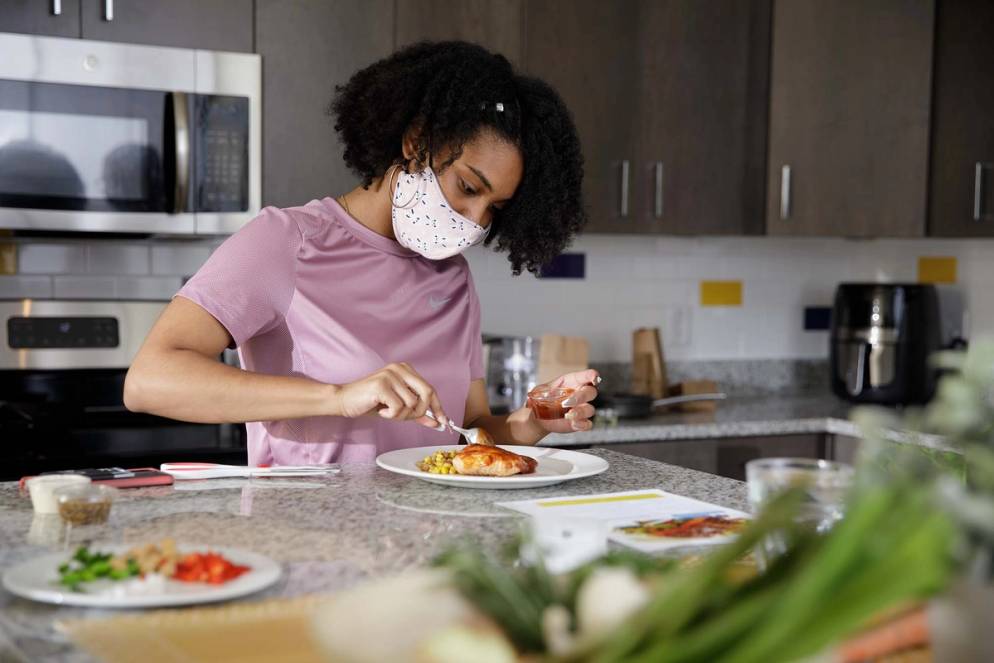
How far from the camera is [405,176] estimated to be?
1.98 m

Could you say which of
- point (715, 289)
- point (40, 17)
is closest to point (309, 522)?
point (40, 17)

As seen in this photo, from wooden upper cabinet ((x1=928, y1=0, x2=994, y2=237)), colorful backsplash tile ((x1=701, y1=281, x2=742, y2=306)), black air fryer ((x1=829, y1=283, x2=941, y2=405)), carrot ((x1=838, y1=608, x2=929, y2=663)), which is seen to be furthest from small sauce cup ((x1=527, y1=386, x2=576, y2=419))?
wooden upper cabinet ((x1=928, y1=0, x2=994, y2=237))

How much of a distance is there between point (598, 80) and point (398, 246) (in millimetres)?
1497

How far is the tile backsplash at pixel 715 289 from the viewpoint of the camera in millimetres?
3682

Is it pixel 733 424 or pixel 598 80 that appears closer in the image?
pixel 733 424

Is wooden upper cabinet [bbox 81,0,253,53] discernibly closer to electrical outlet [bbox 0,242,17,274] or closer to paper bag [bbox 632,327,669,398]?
electrical outlet [bbox 0,242,17,274]

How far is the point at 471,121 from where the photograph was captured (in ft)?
6.28

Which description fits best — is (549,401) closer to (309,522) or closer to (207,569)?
(309,522)

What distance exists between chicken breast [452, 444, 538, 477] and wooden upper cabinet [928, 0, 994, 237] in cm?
255

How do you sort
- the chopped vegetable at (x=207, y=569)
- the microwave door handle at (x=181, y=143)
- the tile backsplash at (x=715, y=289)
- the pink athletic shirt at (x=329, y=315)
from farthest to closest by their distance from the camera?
the tile backsplash at (x=715, y=289) → the microwave door handle at (x=181, y=143) → the pink athletic shirt at (x=329, y=315) → the chopped vegetable at (x=207, y=569)

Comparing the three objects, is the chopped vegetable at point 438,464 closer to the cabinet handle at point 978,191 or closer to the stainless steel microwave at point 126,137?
the stainless steel microwave at point 126,137

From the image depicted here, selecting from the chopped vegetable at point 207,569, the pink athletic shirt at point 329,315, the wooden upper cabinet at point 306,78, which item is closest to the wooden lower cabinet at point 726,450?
the wooden upper cabinet at point 306,78

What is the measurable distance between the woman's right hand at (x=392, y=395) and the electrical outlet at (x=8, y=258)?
1791 millimetres

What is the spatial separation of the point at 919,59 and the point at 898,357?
3.08 ft
